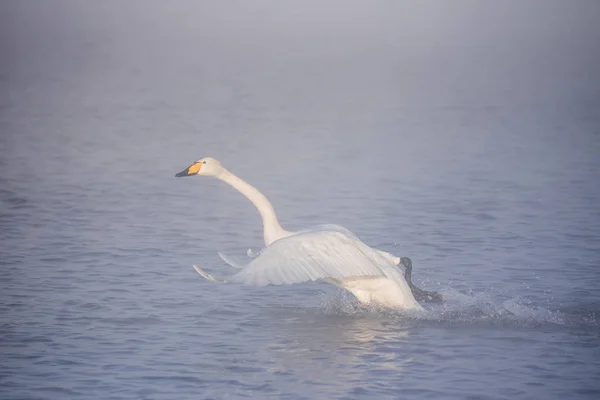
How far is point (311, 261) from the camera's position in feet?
31.8

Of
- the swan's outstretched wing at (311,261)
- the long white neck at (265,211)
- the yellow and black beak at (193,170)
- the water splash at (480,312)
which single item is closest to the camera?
the swan's outstretched wing at (311,261)

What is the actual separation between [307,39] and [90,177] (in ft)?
118

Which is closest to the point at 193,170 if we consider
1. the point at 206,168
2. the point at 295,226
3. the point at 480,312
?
the point at 206,168

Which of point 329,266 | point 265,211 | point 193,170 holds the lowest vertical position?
point 329,266

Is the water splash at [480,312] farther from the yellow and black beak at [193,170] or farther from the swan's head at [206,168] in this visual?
the yellow and black beak at [193,170]

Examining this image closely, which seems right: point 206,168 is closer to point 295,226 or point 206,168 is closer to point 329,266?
point 329,266

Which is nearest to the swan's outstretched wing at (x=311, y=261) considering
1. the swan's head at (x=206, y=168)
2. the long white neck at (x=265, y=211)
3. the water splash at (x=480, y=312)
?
the water splash at (x=480, y=312)

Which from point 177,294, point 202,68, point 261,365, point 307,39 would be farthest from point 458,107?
point 307,39

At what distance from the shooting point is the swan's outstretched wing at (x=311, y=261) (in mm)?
9367

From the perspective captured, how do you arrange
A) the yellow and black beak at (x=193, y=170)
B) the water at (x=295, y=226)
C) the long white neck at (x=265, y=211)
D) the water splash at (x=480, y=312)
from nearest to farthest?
the water at (x=295, y=226) < the water splash at (x=480, y=312) < the long white neck at (x=265, y=211) < the yellow and black beak at (x=193, y=170)

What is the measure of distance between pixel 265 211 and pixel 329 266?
1466 millimetres

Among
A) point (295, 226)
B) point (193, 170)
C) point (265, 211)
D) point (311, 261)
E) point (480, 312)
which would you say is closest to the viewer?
point (311, 261)

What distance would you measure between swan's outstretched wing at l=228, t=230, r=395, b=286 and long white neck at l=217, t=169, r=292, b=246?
59 cm

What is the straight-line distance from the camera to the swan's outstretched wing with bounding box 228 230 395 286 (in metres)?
9.37
